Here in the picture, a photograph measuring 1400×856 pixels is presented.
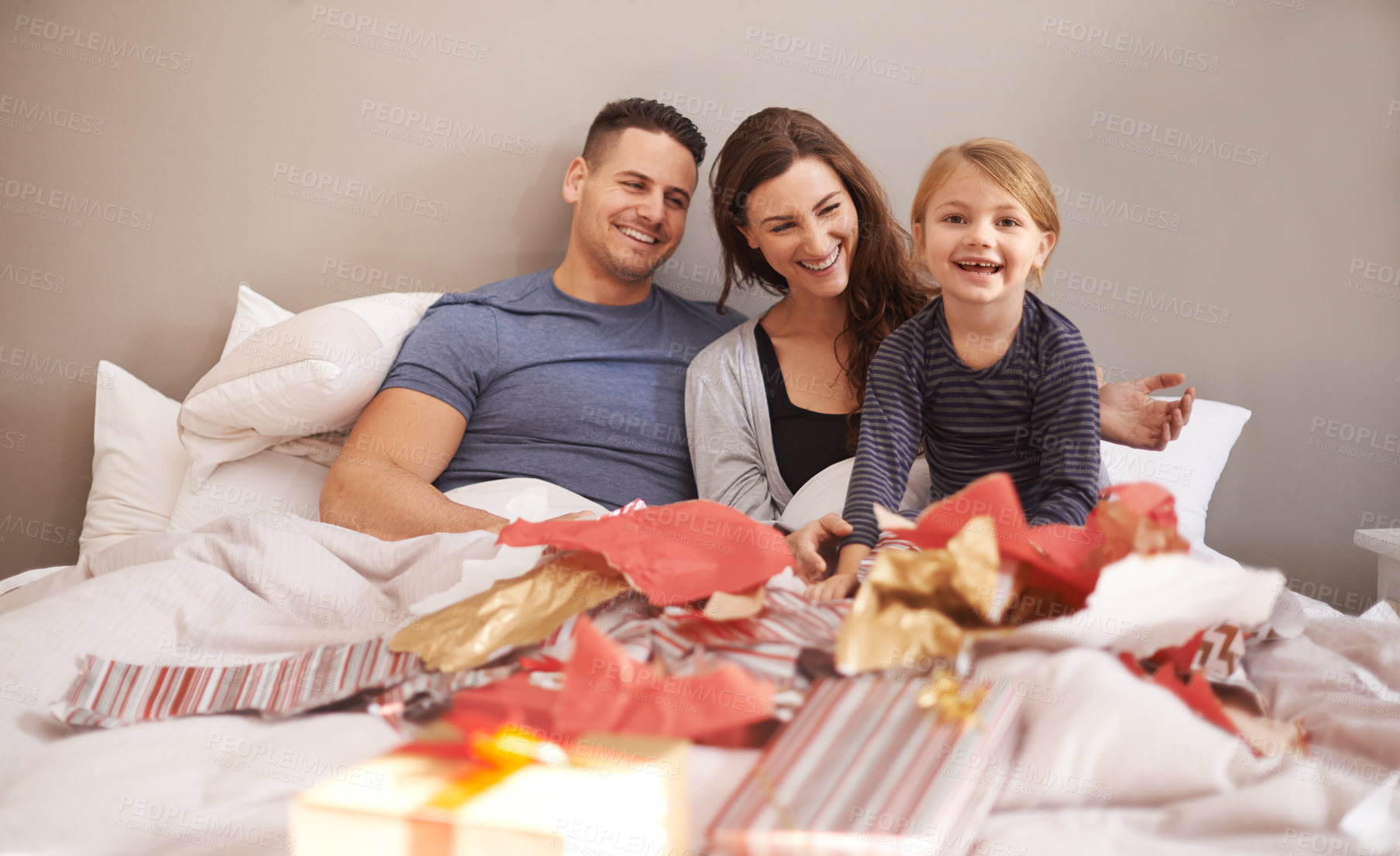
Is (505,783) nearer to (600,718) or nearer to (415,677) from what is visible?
(600,718)

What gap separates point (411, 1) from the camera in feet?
5.45

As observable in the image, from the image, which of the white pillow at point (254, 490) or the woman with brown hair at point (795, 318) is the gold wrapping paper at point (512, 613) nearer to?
the woman with brown hair at point (795, 318)

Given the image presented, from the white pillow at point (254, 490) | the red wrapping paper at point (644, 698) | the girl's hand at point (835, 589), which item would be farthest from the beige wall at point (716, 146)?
the red wrapping paper at point (644, 698)

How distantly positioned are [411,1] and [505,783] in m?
1.67

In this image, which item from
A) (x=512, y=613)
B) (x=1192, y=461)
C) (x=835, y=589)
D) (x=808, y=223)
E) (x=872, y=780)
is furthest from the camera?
(x=1192, y=461)

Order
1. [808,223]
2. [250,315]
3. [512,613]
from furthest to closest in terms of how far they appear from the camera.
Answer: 1. [250,315]
2. [808,223]
3. [512,613]

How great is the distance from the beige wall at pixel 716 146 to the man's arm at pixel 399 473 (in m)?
0.47

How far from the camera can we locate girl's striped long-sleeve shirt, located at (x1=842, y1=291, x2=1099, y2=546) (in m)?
1.01

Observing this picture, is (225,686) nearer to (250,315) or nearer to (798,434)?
(798,434)

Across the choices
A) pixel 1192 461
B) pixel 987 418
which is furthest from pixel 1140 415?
pixel 1192 461

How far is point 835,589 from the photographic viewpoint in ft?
2.81

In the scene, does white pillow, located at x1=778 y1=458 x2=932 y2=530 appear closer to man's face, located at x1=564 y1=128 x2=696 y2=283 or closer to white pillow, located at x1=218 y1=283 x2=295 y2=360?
man's face, located at x1=564 y1=128 x2=696 y2=283

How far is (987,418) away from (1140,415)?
0.26 m

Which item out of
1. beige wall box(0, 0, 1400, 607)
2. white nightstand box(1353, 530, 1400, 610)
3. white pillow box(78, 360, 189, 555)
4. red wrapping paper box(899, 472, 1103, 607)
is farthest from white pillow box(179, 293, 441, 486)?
white nightstand box(1353, 530, 1400, 610)
